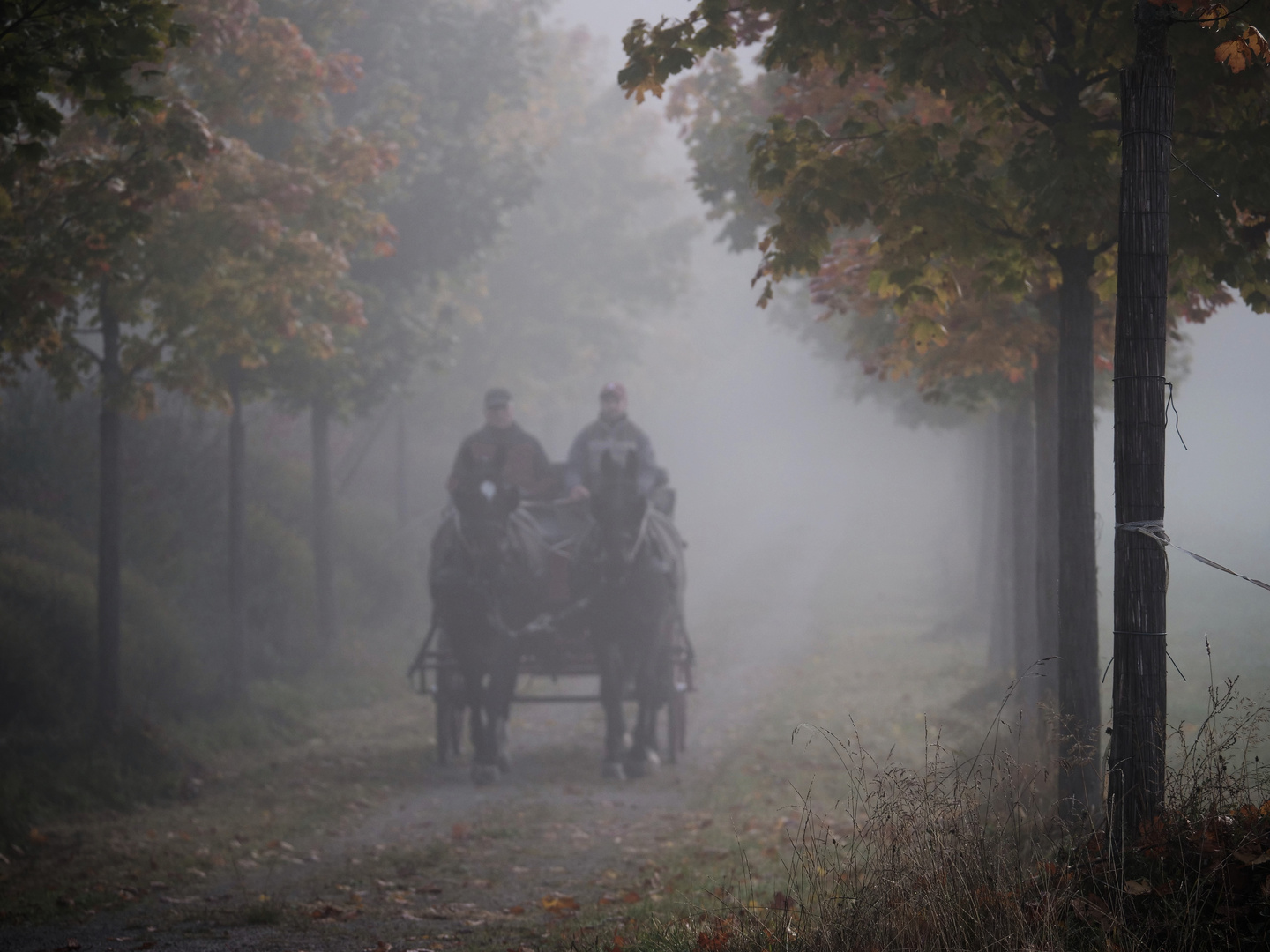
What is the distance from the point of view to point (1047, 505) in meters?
7.96

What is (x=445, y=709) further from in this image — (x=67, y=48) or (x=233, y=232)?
(x=67, y=48)

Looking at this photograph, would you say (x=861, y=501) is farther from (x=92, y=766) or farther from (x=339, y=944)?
(x=339, y=944)

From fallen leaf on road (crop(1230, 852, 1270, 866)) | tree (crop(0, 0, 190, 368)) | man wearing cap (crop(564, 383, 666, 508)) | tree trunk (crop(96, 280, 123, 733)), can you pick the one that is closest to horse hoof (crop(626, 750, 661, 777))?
man wearing cap (crop(564, 383, 666, 508))

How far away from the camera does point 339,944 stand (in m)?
5.14

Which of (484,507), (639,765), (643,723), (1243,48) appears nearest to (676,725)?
(643,723)

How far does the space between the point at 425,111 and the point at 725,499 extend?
107 ft

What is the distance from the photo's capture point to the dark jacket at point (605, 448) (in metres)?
11.3

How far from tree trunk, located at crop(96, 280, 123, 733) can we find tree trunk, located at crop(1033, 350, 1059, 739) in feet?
27.2

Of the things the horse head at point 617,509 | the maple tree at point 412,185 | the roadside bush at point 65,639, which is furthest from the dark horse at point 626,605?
the maple tree at point 412,185

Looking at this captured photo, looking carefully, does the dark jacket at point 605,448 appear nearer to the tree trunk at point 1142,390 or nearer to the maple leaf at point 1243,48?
the tree trunk at point 1142,390

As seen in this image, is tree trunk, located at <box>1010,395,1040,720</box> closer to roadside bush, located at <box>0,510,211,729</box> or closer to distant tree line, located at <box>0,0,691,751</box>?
distant tree line, located at <box>0,0,691,751</box>

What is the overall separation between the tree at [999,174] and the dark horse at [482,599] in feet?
16.2

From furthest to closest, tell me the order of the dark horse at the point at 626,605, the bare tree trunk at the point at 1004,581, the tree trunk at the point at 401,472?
the tree trunk at the point at 401,472
the bare tree trunk at the point at 1004,581
the dark horse at the point at 626,605

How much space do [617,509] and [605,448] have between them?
92cm
